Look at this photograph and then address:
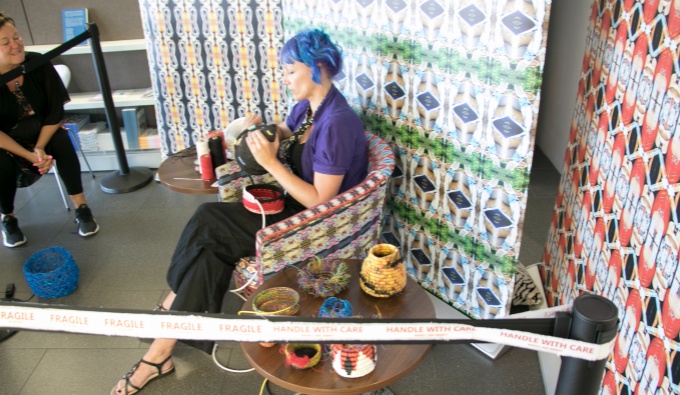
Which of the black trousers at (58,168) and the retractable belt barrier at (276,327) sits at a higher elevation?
the retractable belt barrier at (276,327)

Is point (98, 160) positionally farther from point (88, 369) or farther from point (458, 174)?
point (458, 174)

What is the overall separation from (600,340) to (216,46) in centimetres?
325

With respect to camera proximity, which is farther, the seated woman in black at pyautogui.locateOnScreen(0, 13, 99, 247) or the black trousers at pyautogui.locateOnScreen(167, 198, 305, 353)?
the seated woman in black at pyautogui.locateOnScreen(0, 13, 99, 247)

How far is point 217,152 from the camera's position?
284 cm

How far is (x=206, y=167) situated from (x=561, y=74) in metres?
2.80

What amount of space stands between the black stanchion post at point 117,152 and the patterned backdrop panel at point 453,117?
5.81ft

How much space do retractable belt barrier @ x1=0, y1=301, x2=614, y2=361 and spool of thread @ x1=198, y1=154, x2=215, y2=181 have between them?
169 centimetres

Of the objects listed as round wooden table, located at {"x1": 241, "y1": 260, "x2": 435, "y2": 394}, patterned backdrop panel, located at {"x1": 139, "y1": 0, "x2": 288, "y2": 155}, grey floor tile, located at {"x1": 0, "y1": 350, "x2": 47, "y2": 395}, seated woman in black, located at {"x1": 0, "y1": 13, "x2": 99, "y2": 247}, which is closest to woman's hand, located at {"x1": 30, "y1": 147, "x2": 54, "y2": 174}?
seated woman in black, located at {"x1": 0, "y1": 13, "x2": 99, "y2": 247}

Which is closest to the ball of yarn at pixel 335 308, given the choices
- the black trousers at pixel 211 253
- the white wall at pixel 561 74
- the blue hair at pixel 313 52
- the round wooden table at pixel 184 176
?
the black trousers at pixel 211 253

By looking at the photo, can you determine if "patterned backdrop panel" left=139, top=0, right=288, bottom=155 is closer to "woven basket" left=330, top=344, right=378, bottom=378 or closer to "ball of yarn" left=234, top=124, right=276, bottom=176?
"ball of yarn" left=234, top=124, right=276, bottom=176

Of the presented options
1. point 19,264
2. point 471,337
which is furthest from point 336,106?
point 19,264

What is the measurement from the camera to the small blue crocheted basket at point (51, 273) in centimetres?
296

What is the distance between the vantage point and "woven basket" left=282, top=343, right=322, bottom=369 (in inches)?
64.6

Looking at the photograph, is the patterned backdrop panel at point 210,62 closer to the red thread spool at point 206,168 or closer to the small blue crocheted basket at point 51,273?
the red thread spool at point 206,168
